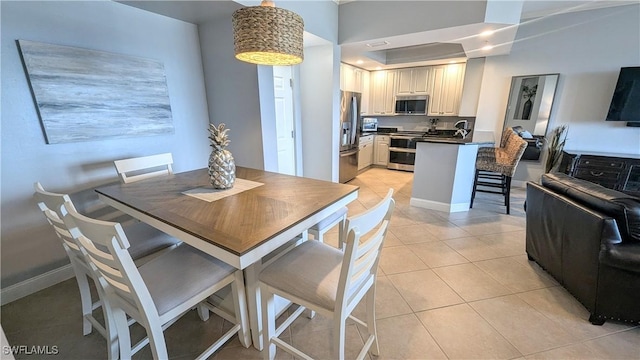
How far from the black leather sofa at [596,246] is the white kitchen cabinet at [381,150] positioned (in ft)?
12.9

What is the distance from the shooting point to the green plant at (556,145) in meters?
3.91

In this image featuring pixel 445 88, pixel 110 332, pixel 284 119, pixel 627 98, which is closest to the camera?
pixel 110 332

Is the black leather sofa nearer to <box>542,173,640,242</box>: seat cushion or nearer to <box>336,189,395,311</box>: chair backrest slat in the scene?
<box>542,173,640,242</box>: seat cushion

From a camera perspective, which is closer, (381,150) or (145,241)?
(145,241)

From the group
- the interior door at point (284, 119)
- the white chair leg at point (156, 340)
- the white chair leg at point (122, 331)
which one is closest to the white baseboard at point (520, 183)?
the interior door at point (284, 119)

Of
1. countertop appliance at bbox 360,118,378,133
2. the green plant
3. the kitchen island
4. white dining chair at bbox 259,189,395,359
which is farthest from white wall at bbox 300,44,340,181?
the green plant

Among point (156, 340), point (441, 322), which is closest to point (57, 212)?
point (156, 340)

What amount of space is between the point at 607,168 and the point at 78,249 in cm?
579

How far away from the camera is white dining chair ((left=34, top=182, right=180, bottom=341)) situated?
3.98 feet

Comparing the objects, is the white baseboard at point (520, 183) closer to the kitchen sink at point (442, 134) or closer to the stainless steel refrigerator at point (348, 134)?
the kitchen sink at point (442, 134)

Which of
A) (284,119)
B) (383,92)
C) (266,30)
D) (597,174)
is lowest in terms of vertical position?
(597,174)

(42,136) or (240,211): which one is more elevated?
(42,136)

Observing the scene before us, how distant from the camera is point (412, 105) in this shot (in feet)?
18.0

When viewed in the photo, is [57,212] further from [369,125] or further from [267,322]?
[369,125]
